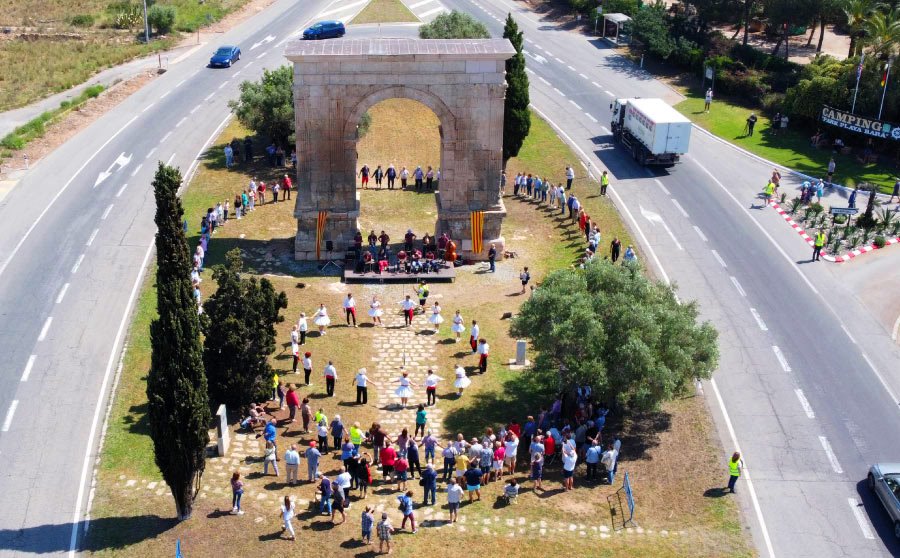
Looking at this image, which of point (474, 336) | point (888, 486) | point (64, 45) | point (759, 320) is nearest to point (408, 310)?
point (474, 336)

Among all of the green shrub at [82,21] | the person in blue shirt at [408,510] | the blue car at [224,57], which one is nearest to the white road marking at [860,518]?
the person in blue shirt at [408,510]

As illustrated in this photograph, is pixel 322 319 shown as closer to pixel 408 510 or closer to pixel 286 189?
pixel 408 510

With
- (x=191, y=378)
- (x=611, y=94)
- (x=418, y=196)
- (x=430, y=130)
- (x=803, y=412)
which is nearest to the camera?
(x=191, y=378)

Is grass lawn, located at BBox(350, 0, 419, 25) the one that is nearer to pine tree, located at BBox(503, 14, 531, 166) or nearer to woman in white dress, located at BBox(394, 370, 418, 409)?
pine tree, located at BBox(503, 14, 531, 166)

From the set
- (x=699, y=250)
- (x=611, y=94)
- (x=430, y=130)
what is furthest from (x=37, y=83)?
(x=699, y=250)

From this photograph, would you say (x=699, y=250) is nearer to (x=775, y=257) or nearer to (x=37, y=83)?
(x=775, y=257)

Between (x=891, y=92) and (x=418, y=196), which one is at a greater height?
(x=891, y=92)

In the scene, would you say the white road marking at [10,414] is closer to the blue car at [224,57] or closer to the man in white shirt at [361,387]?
the man in white shirt at [361,387]

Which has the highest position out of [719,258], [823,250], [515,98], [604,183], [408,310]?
[515,98]
